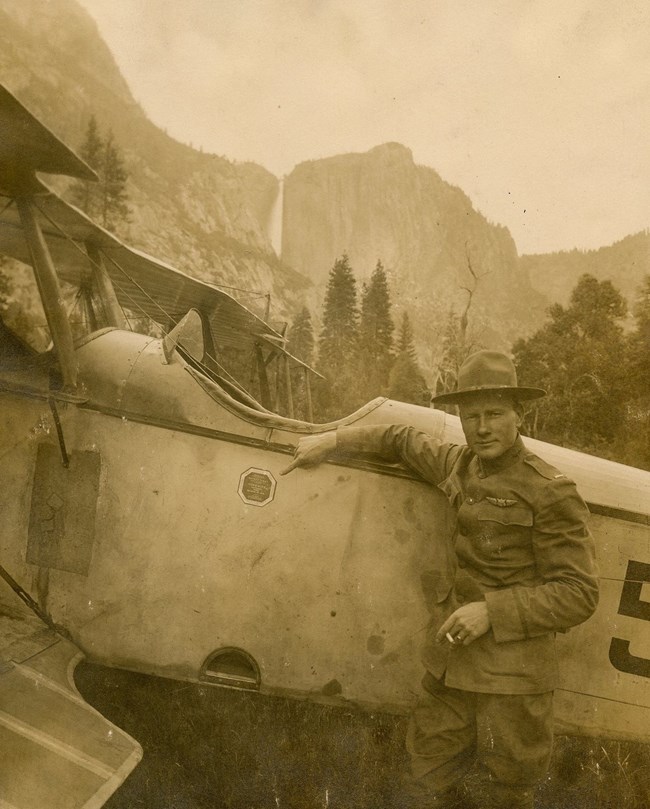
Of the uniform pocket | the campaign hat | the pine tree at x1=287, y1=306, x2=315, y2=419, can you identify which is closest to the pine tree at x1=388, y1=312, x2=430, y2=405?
the pine tree at x1=287, y1=306, x2=315, y2=419

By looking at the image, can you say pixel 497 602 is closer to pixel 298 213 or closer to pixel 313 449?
pixel 313 449

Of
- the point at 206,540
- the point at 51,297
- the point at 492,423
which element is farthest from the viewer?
the point at 51,297

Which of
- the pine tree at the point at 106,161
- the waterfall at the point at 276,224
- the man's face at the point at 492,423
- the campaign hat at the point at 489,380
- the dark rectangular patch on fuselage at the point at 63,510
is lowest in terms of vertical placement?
the dark rectangular patch on fuselage at the point at 63,510

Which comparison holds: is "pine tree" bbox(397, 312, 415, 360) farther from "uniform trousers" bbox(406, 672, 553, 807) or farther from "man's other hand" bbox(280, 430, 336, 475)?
"uniform trousers" bbox(406, 672, 553, 807)

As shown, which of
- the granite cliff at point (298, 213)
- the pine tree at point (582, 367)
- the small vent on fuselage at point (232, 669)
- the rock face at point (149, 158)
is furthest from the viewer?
the pine tree at point (582, 367)

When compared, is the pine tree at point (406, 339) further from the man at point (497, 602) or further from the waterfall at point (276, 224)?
the man at point (497, 602)

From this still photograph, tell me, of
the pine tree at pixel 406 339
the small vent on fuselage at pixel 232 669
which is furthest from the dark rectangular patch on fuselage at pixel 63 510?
the pine tree at pixel 406 339

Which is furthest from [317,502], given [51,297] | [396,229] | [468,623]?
[396,229]
